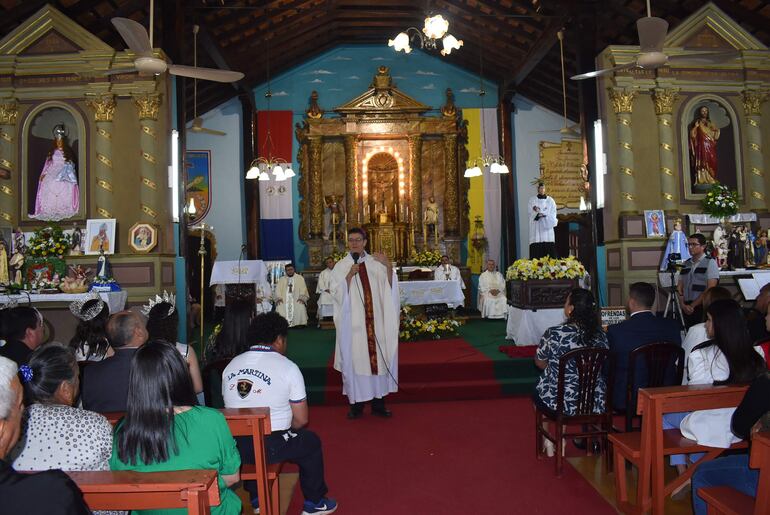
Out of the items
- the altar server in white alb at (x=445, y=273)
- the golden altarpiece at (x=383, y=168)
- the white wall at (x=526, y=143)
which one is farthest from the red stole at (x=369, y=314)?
the white wall at (x=526, y=143)

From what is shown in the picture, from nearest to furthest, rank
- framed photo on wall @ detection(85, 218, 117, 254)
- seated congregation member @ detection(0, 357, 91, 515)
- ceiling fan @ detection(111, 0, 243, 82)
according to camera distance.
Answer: seated congregation member @ detection(0, 357, 91, 515) → ceiling fan @ detection(111, 0, 243, 82) → framed photo on wall @ detection(85, 218, 117, 254)

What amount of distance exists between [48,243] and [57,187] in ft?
3.99

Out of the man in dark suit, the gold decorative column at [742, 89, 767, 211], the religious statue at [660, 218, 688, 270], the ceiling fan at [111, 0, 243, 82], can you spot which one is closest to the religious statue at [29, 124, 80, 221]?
the ceiling fan at [111, 0, 243, 82]

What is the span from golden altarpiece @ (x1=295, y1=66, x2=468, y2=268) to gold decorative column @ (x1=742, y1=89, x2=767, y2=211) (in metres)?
6.82

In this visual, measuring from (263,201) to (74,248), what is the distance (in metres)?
6.51

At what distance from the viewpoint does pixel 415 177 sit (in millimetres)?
15742

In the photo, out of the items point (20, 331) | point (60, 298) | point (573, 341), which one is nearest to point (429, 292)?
point (60, 298)

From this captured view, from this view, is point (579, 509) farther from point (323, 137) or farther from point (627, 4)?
point (323, 137)

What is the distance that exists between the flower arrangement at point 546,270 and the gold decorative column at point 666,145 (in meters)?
2.64

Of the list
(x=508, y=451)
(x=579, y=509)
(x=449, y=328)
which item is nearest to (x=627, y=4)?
(x=449, y=328)

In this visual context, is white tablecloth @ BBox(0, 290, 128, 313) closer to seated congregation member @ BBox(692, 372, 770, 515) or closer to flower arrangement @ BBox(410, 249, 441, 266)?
flower arrangement @ BBox(410, 249, 441, 266)

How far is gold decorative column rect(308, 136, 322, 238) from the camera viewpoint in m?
15.4

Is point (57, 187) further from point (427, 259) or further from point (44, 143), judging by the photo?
point (427, 259)

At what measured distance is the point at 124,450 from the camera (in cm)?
222
